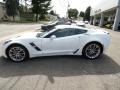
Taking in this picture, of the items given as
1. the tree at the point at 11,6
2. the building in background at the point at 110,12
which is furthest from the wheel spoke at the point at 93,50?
the tree at the point at 11,6

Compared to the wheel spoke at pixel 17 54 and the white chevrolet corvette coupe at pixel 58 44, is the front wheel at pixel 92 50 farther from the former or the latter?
the wheel spoke at pixel 17 54

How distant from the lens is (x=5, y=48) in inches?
246

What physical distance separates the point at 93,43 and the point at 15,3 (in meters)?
45.7

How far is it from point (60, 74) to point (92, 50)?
228 centimetres

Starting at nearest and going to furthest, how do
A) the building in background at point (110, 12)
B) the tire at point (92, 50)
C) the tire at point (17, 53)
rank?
the tire at point (17, 53), the tire at point (92, 50), the building in background at point (110, 12)

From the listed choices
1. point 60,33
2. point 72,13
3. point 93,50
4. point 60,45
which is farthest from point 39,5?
point 72,13

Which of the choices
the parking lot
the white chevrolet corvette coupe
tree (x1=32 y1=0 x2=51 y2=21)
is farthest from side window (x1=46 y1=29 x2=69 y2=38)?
tree (x1=32 y1=0 x2=51 y2=21)

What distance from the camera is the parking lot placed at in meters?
4.32

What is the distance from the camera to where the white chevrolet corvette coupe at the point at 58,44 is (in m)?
6.25

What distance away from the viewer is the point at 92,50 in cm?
685

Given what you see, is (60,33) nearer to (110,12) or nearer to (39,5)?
(110,12)

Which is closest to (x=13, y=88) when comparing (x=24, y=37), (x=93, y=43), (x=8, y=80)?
(x=8, y=80)

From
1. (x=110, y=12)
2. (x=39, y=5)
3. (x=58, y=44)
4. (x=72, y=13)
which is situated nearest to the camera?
(x=58, y=44)

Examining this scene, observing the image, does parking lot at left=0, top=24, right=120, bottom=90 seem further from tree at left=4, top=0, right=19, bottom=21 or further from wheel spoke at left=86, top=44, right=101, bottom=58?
tree at left=4, top=0, right=19, bottom=21
